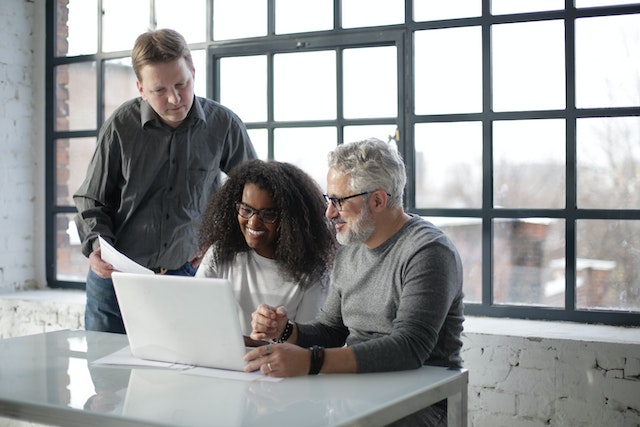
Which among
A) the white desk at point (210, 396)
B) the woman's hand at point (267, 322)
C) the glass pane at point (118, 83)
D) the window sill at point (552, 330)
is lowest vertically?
the window sill at point (552, 330)

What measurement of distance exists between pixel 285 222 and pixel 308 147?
3.93 ft

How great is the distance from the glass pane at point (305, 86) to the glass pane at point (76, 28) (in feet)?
3.89

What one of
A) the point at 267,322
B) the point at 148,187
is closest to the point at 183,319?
the point at 267,322

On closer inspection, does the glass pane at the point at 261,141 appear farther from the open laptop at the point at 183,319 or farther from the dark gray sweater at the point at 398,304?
the open laptop at the point at 183,319

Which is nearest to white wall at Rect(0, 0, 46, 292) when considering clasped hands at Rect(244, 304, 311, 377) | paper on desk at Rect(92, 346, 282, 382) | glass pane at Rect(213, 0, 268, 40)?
glass pane at Rect(213, 0, 268, 40)

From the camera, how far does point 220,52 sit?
13.0 ft

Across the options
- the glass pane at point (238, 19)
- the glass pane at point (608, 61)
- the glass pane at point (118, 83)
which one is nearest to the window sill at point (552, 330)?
the glass pane at point (608, 61)

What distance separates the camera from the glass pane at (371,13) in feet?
11.7

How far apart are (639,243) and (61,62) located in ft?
10.2

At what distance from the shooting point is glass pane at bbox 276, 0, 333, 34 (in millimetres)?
3717

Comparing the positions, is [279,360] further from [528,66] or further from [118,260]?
[528,66]

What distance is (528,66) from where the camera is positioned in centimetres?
330

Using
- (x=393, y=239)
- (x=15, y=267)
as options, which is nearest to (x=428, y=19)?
(x=393, y=239)

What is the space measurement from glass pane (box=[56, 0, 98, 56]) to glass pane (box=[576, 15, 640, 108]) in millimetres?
2546
